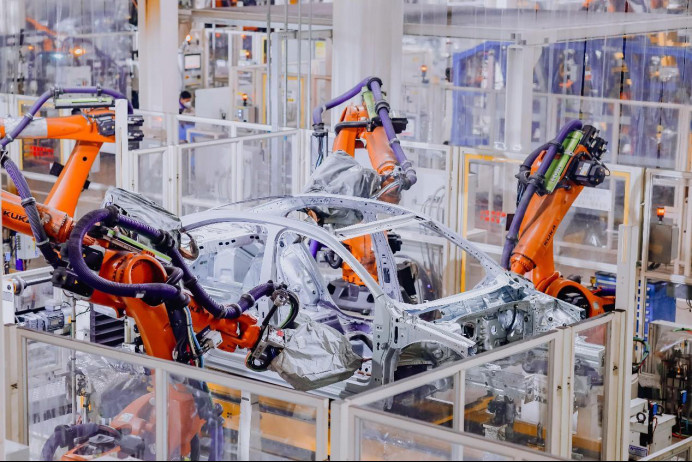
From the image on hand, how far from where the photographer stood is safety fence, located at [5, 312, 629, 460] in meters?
4.77

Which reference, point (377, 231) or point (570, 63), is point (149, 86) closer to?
point (570, 63)

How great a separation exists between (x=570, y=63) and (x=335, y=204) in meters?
4.72

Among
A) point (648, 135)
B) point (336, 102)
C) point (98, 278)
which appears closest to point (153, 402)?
point (98, 278)

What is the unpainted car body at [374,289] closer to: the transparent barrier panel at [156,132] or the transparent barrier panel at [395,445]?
the transparent barrier panel at [395,445]

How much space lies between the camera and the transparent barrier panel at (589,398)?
6.52 metres

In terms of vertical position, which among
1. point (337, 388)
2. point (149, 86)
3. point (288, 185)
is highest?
point (149, 86)

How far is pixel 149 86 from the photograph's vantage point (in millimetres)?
16672

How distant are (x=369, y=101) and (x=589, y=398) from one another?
17.3ft

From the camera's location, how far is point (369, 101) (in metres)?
11.3

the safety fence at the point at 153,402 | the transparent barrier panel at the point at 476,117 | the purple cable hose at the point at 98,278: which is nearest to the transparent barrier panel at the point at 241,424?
the safety fence at the point at 153,402

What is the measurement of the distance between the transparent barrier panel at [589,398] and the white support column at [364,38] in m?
7.23

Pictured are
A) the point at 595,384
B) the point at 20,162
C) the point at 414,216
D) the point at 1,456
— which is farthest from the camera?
the point at 20,162

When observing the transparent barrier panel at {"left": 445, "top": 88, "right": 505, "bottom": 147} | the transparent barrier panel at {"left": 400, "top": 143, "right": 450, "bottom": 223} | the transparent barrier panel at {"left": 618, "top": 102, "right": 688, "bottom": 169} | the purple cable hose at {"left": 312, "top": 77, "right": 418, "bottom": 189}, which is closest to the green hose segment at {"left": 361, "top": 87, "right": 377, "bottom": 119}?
the purple cable hose at {"left": 312, "top": 77, "right": 418, "bottom": 189}

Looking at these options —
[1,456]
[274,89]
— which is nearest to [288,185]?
[274,89]
